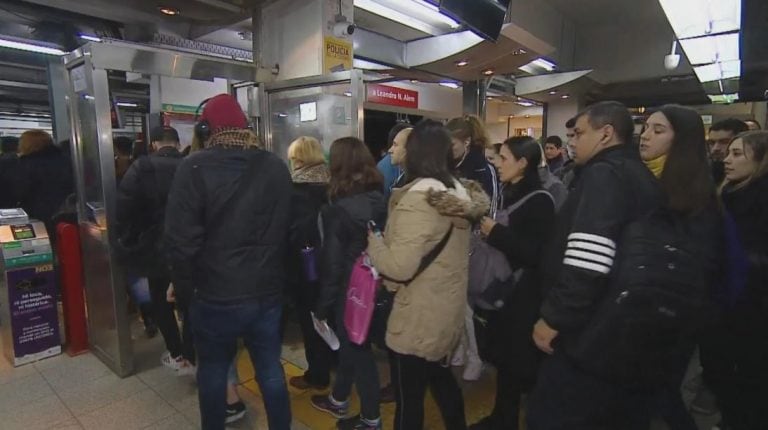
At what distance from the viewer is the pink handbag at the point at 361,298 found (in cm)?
178

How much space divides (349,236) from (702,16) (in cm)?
469

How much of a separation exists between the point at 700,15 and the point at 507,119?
6.38 m

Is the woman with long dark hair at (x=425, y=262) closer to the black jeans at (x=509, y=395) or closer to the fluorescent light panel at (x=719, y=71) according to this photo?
the black jeans at (x=509, y=395)

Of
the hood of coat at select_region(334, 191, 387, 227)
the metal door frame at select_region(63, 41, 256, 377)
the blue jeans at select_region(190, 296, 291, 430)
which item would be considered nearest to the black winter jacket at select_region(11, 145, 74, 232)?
the metal door frame at select_region(63, 41, 256, 377)

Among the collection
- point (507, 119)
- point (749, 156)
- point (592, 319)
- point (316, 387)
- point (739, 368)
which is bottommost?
point (316, 387)

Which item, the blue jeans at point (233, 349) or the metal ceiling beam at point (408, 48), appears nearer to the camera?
the blue jeans at point (233, 349)

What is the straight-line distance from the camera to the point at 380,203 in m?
1.98

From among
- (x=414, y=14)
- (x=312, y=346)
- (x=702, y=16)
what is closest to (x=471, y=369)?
(x=312, y=346)

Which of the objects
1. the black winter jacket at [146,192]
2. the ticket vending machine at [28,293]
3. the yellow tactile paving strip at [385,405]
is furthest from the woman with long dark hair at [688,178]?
the ticket vending machine at [28,293]

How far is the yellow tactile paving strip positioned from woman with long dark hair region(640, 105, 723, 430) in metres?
1.23

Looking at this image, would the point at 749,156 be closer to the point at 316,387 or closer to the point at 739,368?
the point at 739,368

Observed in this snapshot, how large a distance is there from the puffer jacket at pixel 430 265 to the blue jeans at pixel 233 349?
502 millimetres

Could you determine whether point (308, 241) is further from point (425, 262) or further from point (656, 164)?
point (656, 164)

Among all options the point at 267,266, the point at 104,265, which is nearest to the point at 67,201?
the point at 104,265
